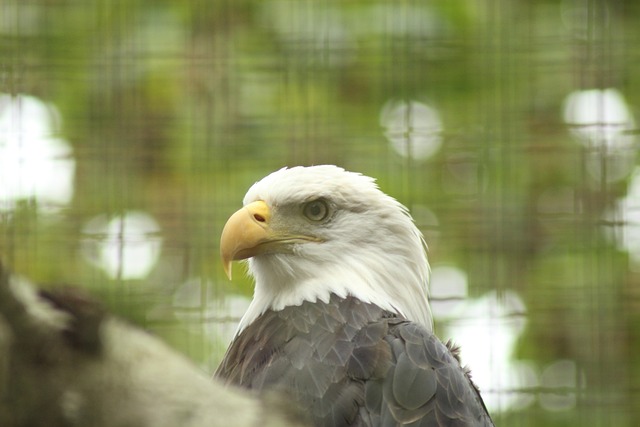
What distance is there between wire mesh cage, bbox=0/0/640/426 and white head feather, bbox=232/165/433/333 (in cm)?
130

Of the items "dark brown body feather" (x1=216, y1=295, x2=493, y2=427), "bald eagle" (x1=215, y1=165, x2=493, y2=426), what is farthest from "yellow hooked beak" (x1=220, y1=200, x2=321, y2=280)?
"dark brown body feather" (x1=216, y1=295, x2=493, y2=427)

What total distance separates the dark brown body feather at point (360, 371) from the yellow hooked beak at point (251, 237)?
25 cm

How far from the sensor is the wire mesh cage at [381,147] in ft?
15.9

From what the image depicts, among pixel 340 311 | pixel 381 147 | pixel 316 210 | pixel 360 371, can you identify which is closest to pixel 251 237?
pixel 316 210

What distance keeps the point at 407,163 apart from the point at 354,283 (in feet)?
6.36

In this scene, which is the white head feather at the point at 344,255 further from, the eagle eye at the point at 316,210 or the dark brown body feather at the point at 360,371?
the dark brown body feather at the point at 360,371

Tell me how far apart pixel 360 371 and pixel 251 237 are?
2.03 feet

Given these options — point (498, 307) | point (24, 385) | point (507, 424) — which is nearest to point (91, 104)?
point (498, 307)

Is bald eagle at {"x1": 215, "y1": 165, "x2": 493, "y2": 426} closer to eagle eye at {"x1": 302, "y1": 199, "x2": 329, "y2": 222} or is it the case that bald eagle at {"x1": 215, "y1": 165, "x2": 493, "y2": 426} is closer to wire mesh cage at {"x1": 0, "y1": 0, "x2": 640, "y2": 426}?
eagle eye at {"x1": 302, "y1": 199, "x2": 329, "y2": 222}

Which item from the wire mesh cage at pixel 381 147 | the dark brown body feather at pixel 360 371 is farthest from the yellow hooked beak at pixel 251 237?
the wire mesh cage at pixel 381 147

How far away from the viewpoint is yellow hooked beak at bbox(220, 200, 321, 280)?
3.15 metres

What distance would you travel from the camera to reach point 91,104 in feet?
17.0

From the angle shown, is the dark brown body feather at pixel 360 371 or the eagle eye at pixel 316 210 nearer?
the dark brown body feather at pixel 360 371

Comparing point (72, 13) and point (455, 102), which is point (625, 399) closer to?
point (455, 102)
